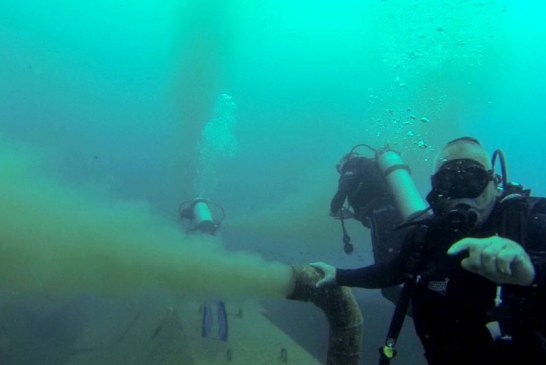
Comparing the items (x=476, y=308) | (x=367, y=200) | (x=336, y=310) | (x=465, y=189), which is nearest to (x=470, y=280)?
(x=476, y=308)

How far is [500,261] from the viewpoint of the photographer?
1.49m

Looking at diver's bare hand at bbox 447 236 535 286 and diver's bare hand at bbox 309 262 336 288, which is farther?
diver's bare hand at bbox 309 262 336 288

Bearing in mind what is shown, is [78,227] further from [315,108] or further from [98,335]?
[315,108]

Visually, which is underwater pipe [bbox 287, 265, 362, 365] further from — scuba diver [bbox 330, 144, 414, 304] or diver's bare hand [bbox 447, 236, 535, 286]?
diver's bare hand [bbox 447, 236, 535, 286]

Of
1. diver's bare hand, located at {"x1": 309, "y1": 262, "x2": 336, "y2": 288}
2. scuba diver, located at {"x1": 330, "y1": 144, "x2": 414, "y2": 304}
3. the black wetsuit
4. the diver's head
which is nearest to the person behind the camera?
the black wetsuit

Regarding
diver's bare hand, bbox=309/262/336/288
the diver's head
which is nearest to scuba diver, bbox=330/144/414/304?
diver's bare hand, bbox=309/262/336/288

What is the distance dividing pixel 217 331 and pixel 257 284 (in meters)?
1.75

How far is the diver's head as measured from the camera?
2400mm

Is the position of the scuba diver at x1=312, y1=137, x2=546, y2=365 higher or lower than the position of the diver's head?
lower

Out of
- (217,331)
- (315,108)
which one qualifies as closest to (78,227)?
(217,331)

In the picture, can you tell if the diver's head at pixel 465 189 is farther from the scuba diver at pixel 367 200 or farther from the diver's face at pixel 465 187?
the scuba diver at pixel 367 200

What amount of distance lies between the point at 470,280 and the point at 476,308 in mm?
150

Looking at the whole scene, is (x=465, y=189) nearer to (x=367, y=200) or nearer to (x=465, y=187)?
(x=465, y=187)

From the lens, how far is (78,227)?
19.5ft
